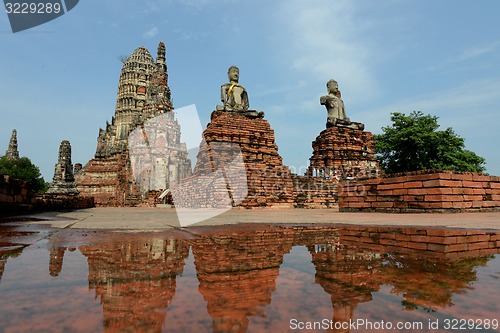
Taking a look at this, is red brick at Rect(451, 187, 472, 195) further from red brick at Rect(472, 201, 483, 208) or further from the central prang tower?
the central prang tower

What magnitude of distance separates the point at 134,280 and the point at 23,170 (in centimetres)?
4301

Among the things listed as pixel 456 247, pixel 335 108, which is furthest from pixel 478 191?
pixel 335 108

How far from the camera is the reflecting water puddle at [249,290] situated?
0.58 meters

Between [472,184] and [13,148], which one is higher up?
[13,148]

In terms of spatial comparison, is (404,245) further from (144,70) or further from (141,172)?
(144,70)

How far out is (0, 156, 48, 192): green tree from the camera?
34.4 metres

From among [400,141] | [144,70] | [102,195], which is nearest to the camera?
[400,141]

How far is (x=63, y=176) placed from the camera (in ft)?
50.4

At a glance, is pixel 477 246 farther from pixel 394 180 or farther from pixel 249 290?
pixel 394 180

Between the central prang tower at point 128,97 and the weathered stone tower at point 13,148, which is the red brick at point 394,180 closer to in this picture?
the central prang tower at point 128,97

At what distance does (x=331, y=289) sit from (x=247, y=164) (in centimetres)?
834

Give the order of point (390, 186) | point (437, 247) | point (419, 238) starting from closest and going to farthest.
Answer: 1. point (437, 247)
2. point (419, 238)
3. point (390, 186)

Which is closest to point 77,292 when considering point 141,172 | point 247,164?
point 247,164

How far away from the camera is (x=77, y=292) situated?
2.54 ft
